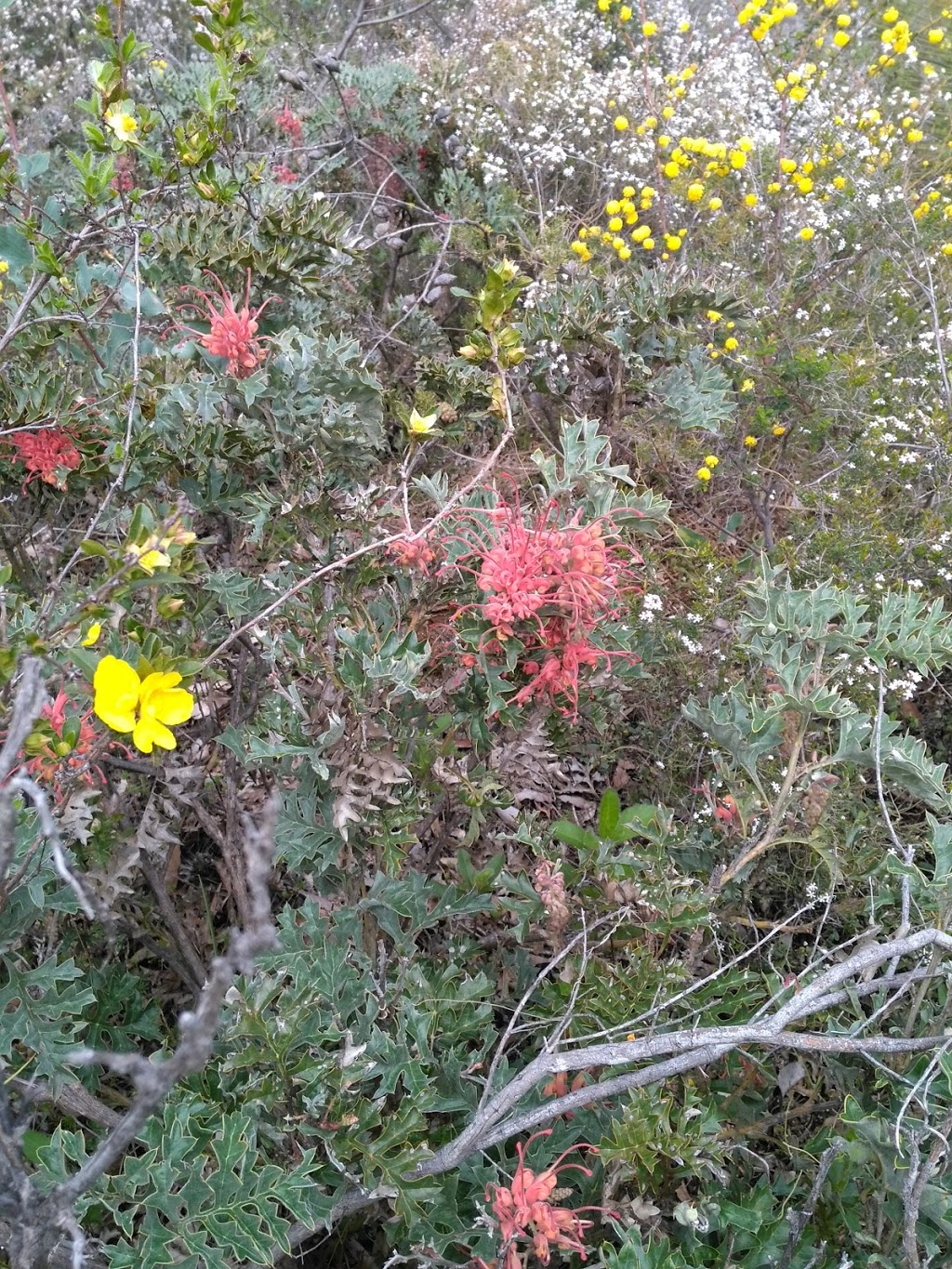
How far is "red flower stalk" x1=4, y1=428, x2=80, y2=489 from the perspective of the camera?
1.87 meters

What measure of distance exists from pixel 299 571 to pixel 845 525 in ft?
5.77

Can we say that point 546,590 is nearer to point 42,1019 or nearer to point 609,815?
point 609,815

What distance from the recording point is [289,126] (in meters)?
4.20

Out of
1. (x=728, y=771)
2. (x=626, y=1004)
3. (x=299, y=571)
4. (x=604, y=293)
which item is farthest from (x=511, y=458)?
(x=626, y=1004)

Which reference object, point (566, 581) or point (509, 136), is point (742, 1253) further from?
point (509, 136)

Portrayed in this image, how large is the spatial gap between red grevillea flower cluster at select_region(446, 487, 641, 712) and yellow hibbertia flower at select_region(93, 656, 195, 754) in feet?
1.69

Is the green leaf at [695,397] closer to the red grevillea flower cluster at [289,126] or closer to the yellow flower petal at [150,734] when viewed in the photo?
the yellow flower petal at [150,734]

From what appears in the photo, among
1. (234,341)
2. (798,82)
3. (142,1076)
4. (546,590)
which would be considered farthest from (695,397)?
(798,82)

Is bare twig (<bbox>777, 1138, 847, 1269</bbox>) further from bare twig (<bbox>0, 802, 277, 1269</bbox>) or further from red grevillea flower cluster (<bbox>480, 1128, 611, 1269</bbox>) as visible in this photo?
bare twig (<bbox>0, 802, 277, 1269</bbox>)

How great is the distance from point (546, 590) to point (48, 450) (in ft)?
3.59

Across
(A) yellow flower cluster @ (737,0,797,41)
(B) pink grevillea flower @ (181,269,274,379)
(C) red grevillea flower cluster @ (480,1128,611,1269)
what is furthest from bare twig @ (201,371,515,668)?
(A) yellow flower cluster @ (737,0,797,41)

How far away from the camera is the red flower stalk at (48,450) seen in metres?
1.87

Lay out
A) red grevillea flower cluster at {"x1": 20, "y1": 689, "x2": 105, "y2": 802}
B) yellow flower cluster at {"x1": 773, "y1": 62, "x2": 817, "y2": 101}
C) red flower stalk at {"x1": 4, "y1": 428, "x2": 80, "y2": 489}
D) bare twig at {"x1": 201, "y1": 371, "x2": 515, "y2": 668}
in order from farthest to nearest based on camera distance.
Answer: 1. yellow flower cluster at {"x1": 773, "y1": 62, "x2": 817, "y2": 101}
2. red flower stalk at {"x1": 4, "y1": 428, "x2": 80, "y2": 489}
3. bare twig at {"x1": 201, "y1": 371, "x2": 515, "y2": 668}
4. red grevillea flower cluster at {"x1": 20, "y1": 689, "x2": 105, "y2": 802}

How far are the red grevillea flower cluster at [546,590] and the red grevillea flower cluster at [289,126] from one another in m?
3.47
